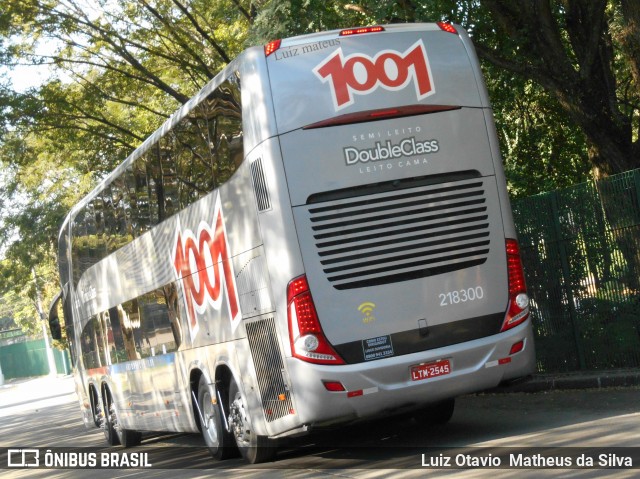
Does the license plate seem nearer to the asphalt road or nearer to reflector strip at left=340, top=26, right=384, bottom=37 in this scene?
the asphalt road

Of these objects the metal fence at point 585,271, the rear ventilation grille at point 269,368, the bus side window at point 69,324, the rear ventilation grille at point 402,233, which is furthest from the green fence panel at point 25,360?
the rear ventilation grille at point 402,233

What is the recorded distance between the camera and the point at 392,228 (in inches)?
Answer: 398

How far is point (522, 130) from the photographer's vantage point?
22.4m

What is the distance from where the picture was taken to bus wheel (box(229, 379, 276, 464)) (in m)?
11.5

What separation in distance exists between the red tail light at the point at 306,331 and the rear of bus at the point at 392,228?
0.01 meters

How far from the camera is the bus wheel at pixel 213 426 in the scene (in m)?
12.4

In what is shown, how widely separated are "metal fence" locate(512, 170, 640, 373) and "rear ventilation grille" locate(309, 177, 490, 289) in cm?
336

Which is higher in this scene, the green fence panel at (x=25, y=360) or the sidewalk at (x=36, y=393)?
the green fence panel at (x=25, y=360)

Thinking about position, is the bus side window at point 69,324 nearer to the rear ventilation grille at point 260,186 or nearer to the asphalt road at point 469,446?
the asphalt road at point 469,446

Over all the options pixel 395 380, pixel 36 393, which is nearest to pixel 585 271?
pixel 395 380

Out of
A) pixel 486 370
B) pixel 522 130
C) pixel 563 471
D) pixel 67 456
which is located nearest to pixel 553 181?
pixel 522 130

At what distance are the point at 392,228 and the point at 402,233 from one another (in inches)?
4.4

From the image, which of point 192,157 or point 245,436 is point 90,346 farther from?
point 245,436

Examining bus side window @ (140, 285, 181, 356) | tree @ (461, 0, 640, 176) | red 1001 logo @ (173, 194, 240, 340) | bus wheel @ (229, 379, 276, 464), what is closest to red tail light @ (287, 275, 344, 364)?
red 1001 logo @ (173, 194, 240, 340)
